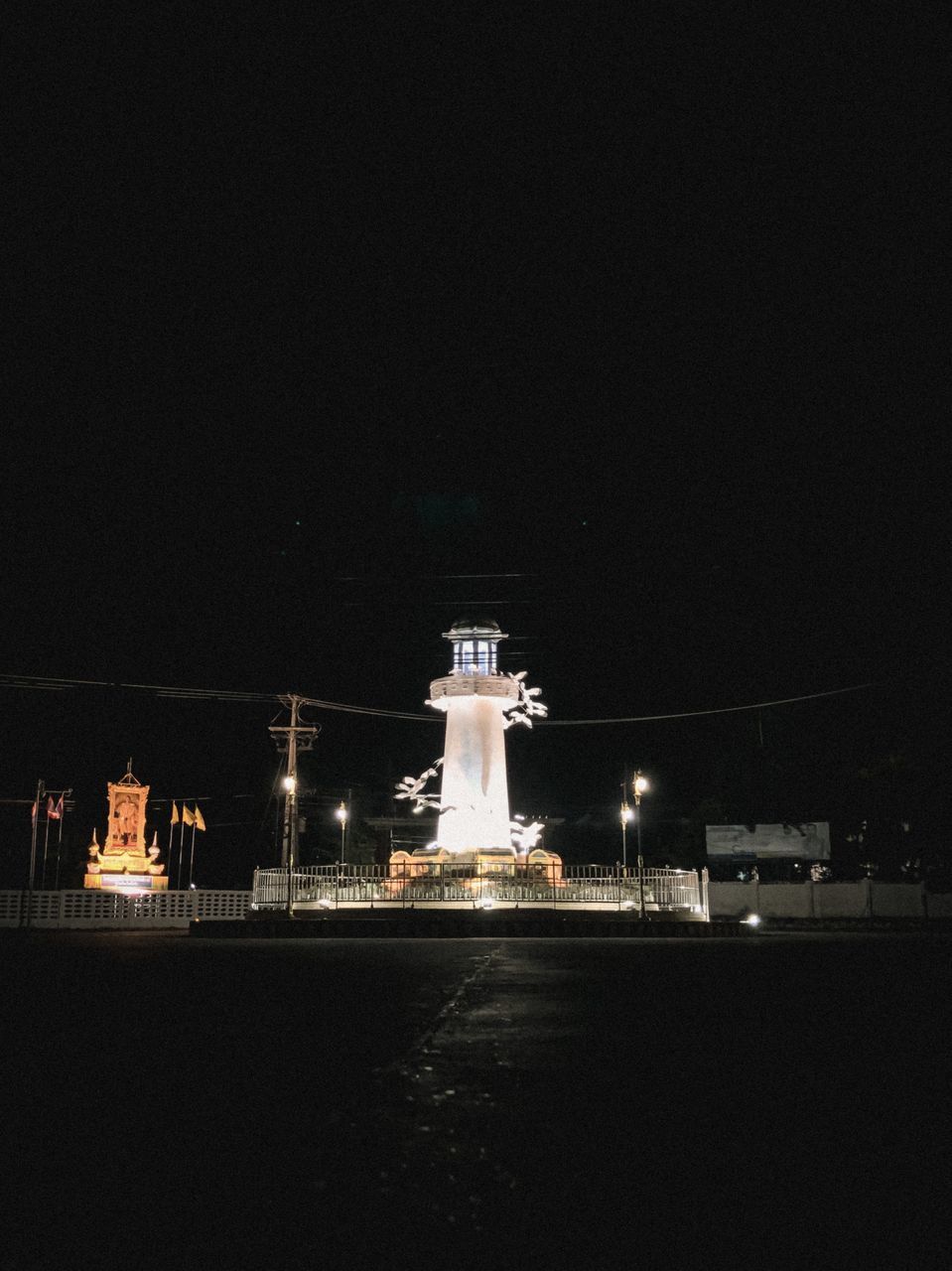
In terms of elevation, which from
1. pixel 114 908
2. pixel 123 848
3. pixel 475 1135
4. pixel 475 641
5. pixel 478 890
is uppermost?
pixel 475 641

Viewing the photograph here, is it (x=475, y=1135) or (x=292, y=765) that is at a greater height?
(x=292, y=765)

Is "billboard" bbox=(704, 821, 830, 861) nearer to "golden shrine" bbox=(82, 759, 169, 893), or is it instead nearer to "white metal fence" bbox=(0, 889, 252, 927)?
"white metal fence" bbox=(0, 889, 252, 927)

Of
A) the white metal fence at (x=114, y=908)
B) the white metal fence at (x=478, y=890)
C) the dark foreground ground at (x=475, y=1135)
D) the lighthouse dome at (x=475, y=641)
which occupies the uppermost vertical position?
the lighthouse dome at (x=475, y=641)

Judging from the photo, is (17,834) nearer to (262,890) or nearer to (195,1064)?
(262,890)

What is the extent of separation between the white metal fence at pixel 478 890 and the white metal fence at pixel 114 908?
491 centimetres

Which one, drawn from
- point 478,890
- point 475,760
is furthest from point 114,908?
point 478,890

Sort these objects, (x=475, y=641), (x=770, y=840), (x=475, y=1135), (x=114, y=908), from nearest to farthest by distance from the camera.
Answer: (x=475, y=1135) < (x=114, y=908) < (x=475, y=641) < (x=770, y=840)

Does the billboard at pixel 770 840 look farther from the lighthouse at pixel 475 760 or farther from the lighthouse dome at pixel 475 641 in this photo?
the lighthouse dome at pixel 475 641

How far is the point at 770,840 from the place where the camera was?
1537 inches

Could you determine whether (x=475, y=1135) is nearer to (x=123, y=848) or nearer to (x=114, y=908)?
(x=114, y=908)

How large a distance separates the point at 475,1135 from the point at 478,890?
926 inches

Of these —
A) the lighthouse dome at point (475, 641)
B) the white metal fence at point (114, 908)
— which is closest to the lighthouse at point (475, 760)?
the lighthouse dome at point (475, 641)

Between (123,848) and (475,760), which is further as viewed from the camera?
(123,848)

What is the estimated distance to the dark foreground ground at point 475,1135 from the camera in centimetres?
209
